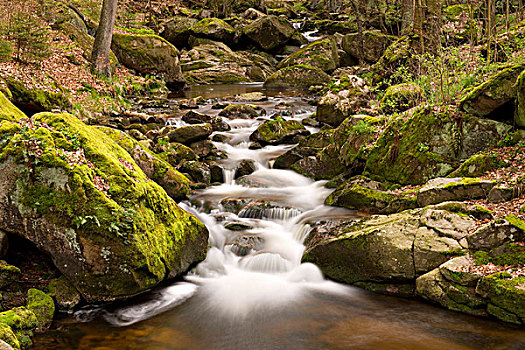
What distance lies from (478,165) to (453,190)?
0.96 metres

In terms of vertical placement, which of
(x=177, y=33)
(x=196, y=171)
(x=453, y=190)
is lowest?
(x=453, y=190)

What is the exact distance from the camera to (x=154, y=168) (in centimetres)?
864

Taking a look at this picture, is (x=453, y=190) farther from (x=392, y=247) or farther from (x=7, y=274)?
(x=7, y=274)

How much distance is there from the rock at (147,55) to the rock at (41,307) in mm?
17611

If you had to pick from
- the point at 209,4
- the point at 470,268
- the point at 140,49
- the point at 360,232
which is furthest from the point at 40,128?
the point at 209,4

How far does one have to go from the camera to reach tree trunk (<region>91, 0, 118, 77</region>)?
1617cm

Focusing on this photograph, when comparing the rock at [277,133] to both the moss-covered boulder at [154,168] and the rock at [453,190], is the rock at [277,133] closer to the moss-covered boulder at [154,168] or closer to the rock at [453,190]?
the moss-covered boulder at [154,168]

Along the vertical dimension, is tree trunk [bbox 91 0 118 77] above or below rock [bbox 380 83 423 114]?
above

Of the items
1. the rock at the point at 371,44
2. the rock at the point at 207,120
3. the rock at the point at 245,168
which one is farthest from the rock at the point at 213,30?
the rock at the point at 245,168

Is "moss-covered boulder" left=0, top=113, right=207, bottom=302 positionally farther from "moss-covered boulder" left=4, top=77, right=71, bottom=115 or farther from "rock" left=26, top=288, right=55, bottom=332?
"moss-covered boulder" left=4, top=77, right=71, bottom=115

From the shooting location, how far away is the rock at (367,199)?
23.2 ft

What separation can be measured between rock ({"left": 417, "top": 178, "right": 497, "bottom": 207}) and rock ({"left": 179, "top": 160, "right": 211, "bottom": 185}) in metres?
5.54

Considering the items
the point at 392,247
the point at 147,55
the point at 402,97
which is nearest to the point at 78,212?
the point at 392,247

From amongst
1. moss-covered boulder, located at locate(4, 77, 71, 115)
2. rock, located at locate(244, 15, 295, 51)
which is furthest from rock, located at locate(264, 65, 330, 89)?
moss-covered boulder, located at locate(4, 77, 71, 115)
